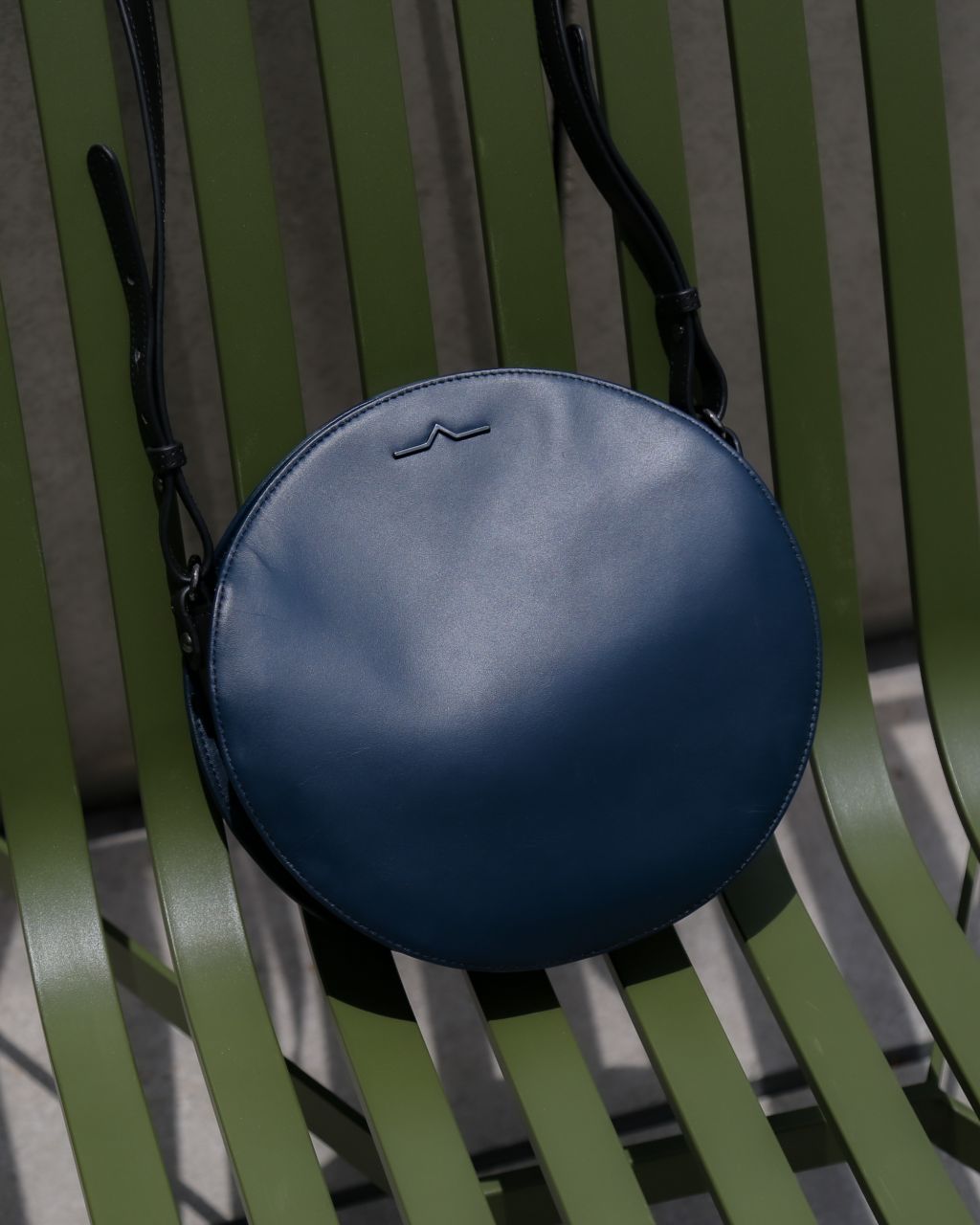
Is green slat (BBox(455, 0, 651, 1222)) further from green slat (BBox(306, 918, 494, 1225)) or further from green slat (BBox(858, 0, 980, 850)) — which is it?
green slat (BBox(858, 0, 980, 850))

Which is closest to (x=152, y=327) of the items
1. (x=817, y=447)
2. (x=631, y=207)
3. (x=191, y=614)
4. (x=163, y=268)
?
(x=163, y=268)

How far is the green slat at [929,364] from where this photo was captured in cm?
69

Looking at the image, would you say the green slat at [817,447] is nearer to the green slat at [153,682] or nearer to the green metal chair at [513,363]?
the green metal chair at [513,363]

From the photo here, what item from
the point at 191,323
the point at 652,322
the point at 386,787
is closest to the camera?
the point at 386,787

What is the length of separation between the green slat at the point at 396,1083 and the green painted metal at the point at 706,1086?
0.11 meters

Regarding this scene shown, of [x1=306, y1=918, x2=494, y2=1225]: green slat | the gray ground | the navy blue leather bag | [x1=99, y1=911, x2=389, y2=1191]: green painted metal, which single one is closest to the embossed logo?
the navy blue leather bag

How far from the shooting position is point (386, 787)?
1.83 ft

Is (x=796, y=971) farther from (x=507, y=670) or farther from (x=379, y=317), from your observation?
(x=379, y=317)

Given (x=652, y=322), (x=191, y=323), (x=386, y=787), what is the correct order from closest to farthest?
(x=386, y=787) → (x=652, y=322) → (x=191, y=323)

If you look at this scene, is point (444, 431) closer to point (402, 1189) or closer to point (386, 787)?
point (386, 787)

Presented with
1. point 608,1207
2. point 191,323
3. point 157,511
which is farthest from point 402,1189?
point 191,323

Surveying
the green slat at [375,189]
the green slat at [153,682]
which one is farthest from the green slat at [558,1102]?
the green slat at [375,189]

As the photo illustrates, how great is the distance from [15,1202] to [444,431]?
659 mm

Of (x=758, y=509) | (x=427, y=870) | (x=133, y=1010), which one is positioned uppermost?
(x=758, y=509)
